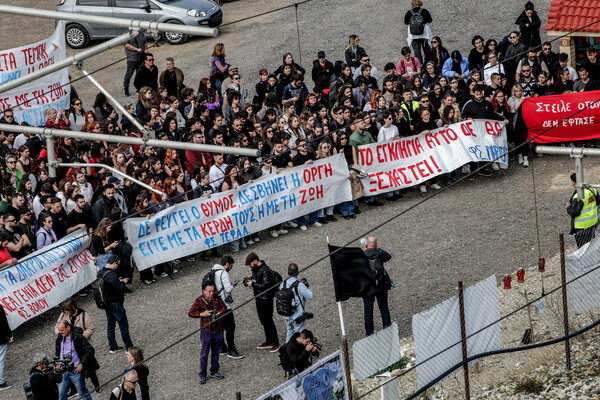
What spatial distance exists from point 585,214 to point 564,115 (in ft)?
15.3

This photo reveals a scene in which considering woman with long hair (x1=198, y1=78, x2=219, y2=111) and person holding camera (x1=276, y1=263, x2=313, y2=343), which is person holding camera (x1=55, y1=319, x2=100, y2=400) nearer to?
person holding camera (x1=276, y1=263, x2=313, y2=343)

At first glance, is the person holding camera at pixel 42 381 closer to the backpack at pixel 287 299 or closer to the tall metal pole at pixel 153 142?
the tall metal pole at pixel 153 142

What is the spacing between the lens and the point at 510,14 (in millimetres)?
30016

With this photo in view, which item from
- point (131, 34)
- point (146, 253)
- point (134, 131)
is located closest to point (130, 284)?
point (146, 253)

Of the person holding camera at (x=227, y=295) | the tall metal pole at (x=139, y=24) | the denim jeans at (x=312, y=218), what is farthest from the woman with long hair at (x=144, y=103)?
the tall metal pole at (x=139, y=24)

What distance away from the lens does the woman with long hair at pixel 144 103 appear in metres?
22.4

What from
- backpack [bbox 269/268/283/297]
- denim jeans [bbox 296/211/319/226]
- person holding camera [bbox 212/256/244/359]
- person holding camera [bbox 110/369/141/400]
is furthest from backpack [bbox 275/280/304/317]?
denim jeans [bbox 296/211/319/226]

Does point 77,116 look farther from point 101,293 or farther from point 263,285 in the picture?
point 263,285

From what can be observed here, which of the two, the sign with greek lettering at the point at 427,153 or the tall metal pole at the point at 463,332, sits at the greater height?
the sign with greek lettering at the point at 427,153

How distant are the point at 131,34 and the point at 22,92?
10.5 metres

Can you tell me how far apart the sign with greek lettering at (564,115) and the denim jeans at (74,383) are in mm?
10535

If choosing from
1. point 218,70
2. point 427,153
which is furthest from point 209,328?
point 218,70

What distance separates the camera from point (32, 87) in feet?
72.9

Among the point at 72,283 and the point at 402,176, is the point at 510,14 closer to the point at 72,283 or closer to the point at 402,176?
the point at 402,176
